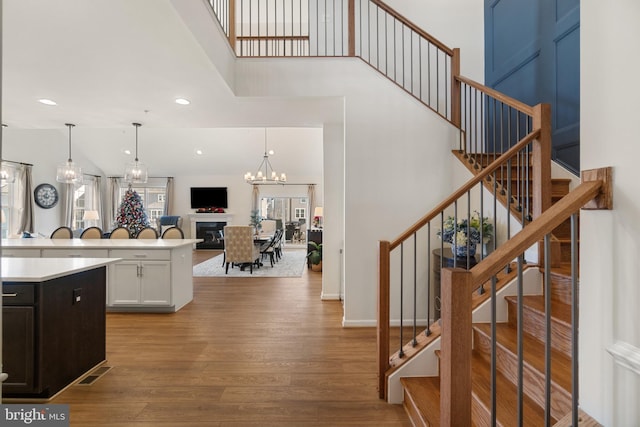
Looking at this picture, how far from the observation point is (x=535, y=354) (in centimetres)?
186

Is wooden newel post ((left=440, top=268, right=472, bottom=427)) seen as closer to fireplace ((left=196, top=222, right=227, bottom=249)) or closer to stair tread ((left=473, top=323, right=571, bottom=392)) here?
stair tread ((left=473, top=323, right=571, bottom=392))

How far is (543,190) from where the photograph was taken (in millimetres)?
2365

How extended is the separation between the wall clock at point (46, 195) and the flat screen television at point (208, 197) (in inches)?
152

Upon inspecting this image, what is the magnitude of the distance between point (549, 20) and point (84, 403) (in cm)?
533

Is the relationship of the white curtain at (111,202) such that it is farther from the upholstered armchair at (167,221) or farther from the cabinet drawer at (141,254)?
the cabinet drawer at (141,254)

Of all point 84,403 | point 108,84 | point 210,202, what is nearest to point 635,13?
point 84,403

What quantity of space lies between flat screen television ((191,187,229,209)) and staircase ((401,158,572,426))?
1037 cm

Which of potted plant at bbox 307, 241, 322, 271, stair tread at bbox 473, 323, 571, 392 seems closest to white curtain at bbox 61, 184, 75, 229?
potted plant at bbox 307, 241, 322, 271

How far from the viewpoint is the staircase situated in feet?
5.22

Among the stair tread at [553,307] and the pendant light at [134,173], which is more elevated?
the pendant light at [134,173]

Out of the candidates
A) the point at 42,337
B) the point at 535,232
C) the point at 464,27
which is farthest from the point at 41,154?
the point at 535,232

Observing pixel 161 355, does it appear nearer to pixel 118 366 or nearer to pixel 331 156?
pixel 118 366

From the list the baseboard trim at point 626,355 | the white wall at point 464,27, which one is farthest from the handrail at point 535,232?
the white wall at point 464,27

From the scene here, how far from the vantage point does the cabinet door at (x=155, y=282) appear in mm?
4180
